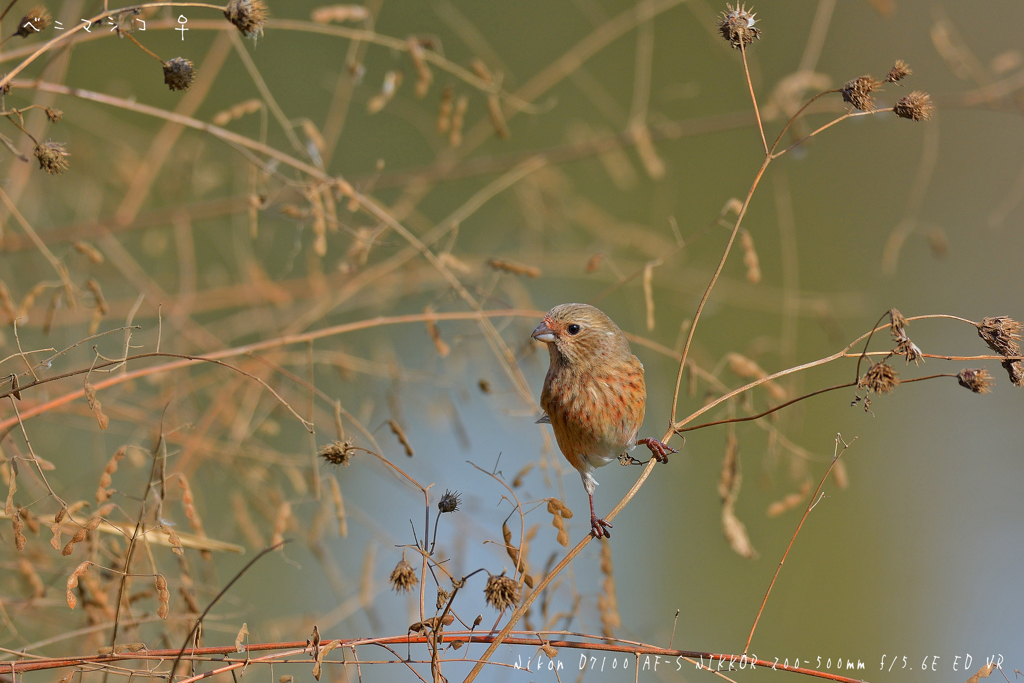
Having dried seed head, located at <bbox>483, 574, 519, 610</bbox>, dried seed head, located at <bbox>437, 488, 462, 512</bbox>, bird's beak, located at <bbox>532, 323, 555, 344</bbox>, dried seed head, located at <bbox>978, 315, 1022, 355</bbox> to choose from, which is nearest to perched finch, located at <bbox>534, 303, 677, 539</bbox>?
bird's beak, located at <bbox>532, 323, 555, 344</bbox>

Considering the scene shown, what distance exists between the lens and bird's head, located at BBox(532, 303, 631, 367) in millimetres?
2496

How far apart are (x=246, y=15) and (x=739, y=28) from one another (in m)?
1.09

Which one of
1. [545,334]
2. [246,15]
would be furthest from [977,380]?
[246,15]

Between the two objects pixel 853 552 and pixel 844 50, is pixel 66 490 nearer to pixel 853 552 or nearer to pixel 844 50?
pixel 853 552

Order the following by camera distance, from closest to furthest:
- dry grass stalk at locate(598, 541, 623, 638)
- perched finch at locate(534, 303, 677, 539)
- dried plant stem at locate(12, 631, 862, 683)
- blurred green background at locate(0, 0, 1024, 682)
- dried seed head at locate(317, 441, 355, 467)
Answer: dried plant stem at locate(12, 631, 862, 683) < dried seed head at locate(317, 441, 355, 467) < dry grass stalk at locate(598, 541, 623, 638) < perched finch at locate(534, 303, 677, 539) < blurred green background at locate(0, 0, 1024, 682)

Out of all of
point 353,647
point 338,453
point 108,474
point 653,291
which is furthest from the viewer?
point 653,291

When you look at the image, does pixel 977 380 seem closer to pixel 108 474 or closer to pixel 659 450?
pixel 659 450

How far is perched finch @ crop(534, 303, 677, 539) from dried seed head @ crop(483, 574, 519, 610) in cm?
63

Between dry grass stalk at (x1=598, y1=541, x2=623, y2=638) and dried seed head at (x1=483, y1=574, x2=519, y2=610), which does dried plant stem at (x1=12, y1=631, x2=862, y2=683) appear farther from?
dry grass stalk at (x1=598, y1=541, x2=623, y2=638)

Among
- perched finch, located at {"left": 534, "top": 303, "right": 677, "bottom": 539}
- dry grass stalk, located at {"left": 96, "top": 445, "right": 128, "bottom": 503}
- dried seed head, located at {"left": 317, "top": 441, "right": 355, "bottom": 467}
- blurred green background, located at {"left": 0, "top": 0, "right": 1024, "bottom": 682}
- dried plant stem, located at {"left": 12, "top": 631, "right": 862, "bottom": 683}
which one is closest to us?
dried plant stem, located at {"left": 12, "top": 631, "right": 862, "bottom": 683}

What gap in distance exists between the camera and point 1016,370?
169 cm

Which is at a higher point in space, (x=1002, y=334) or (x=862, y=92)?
(x=862, y=92)

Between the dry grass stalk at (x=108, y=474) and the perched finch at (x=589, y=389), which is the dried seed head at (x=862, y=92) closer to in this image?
the perched finch at (x=589, y=389)

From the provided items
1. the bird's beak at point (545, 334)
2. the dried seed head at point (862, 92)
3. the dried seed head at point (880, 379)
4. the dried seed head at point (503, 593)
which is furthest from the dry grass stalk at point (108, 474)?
the dried seed head at point (862, 92)
